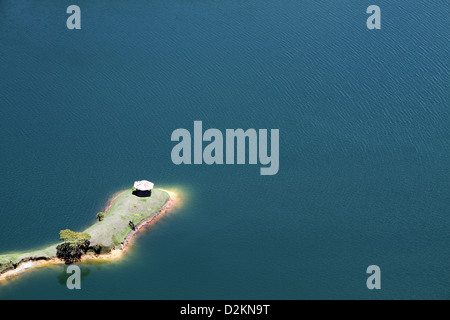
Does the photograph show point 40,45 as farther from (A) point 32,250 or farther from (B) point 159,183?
(A) point 32,250

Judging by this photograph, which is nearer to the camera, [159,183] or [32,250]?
[32,250]

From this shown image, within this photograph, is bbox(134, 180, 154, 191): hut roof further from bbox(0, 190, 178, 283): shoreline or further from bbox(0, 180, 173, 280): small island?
bbox(0, 190, 178, 283): shoreline

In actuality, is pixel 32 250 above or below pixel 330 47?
below

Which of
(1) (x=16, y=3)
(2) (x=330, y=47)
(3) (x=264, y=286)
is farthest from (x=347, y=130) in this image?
(1) (x=16, y=3)

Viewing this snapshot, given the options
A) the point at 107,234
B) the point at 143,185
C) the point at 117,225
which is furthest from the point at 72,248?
the point at 143,185

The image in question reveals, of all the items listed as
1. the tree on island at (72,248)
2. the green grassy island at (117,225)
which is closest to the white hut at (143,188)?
the green grassy island at (117,225)

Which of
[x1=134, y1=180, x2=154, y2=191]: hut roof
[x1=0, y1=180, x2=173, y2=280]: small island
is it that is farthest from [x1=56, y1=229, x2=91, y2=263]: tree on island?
[x1=134, y1=180, x2=154, y2=191]: hut roof

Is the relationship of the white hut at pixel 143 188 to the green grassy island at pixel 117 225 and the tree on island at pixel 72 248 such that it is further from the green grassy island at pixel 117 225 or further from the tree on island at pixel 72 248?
the tree on island at pixel 72 248

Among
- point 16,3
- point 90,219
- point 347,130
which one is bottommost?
point 90,219
